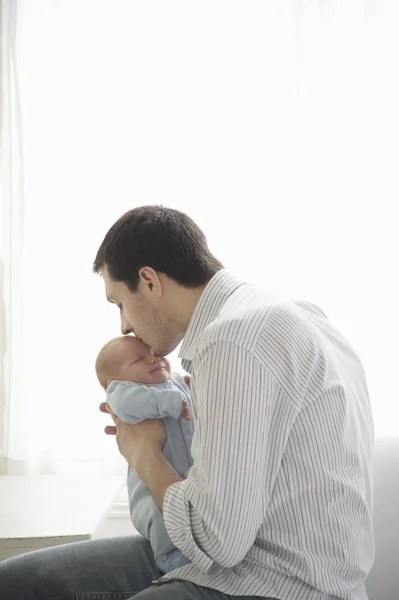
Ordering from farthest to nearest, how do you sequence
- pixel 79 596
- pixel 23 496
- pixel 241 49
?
pixel 241 49
pixel 23 496
pixel 79 596

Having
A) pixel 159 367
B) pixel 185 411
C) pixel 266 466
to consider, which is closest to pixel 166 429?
pixel 185 411

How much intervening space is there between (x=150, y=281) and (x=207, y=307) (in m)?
0.14

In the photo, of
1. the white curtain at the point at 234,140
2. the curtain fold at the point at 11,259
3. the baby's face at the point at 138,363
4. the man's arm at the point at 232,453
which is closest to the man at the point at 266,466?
the man's arm at the point at 232,453

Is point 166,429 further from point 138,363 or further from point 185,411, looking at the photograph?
point 138,363

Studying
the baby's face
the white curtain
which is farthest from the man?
the white curtain

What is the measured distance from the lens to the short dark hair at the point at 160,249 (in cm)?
157

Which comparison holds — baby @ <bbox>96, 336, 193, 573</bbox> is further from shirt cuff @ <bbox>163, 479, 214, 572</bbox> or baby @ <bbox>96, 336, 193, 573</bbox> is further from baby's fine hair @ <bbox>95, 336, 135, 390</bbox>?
shirt cuff @ <bbox>163, 479, 214, 572</bbox>

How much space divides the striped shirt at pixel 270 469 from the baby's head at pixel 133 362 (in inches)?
16.9

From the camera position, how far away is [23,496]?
2.27 metres

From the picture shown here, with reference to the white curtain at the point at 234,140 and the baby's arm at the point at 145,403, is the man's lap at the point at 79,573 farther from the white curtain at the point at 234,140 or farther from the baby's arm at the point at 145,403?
the white curtain at the point at 234,140

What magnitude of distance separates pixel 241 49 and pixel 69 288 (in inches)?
41.0

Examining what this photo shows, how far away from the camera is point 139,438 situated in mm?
1678

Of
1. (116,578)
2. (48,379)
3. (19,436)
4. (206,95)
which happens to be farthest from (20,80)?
(116,578)

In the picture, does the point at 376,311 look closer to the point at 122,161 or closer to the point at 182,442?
the point at 122,161
